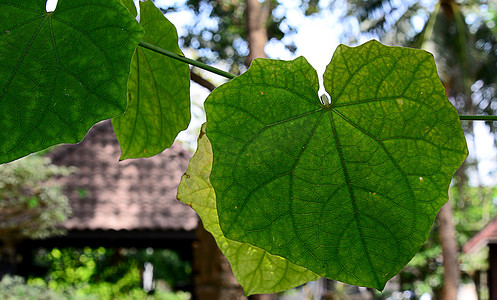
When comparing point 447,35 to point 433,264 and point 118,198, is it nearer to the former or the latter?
point 433,264

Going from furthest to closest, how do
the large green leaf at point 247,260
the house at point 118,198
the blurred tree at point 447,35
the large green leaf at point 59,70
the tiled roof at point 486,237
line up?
the blurred tree at point 447,35, the tiled roof at point 486,237, the house at point 118,198, the large green leaf at point 247,260, the large green leaf at point 59,70

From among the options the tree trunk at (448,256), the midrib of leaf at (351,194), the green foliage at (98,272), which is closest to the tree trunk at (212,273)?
the midrib of leaf at (351,194)

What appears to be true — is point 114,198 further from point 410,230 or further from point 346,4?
point 346,4

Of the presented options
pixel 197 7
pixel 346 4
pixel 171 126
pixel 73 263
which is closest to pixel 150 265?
pixel 73 263

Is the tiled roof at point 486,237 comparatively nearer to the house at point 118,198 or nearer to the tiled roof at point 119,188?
the house at point 118,198

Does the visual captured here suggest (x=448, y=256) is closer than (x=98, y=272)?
No

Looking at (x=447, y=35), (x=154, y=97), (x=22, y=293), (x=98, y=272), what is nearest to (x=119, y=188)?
(x=22, y=293)

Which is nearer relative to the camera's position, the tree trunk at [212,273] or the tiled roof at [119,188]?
the tree trunk at [212,273]

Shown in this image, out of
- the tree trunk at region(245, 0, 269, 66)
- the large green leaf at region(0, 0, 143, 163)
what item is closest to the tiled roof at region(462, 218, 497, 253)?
the tree trunk at region(245, 0, 269, 66)

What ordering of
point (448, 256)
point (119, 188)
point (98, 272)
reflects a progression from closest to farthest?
point (119, 188), point (98, 272), point (448, 256)
